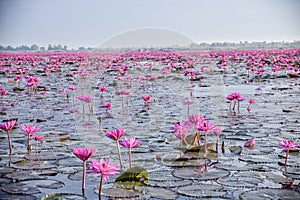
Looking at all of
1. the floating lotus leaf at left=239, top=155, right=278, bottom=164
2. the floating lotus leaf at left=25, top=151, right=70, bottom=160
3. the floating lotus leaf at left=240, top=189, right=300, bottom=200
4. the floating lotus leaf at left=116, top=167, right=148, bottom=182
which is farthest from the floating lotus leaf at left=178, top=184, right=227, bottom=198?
the floating lotus leaf at left=25, top=151, right=70, bottom=160

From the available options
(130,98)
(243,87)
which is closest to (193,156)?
(130,98)

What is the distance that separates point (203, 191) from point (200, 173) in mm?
320

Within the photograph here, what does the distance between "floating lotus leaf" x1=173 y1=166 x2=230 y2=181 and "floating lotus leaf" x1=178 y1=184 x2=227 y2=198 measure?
0.48 feet

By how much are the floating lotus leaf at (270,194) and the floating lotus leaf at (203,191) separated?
0.41 feet

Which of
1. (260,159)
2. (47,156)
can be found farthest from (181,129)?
(47,156)

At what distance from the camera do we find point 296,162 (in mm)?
2684

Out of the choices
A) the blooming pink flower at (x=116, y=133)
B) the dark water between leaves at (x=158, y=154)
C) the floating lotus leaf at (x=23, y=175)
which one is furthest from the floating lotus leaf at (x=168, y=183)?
the floating lotus leaf at (x=23, y=175)

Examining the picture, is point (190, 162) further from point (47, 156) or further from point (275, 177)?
point (47, 156)

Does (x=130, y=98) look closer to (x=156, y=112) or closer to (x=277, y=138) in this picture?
(x=156, y=112)

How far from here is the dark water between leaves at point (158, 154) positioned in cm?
219

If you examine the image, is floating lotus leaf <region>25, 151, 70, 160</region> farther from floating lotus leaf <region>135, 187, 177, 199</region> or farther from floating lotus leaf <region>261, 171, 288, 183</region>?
floating lotus leaf <region>261, 171, 288, 183</region>

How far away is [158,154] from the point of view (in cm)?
297

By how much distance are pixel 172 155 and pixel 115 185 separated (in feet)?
2.50

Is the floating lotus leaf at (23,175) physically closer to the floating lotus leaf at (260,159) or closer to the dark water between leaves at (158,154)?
the dark water between leaves at (158,154)
